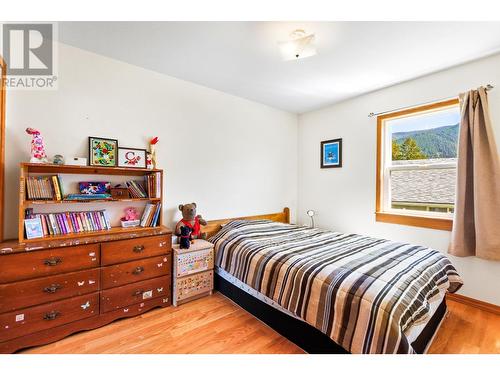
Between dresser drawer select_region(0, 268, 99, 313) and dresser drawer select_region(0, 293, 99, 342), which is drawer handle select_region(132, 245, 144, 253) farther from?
dresser drawer select_region(0, 293, 99, 342)

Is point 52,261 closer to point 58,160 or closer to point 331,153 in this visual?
point 58,160

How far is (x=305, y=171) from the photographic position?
12.5 feet

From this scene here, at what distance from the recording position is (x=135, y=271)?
194 centimetres

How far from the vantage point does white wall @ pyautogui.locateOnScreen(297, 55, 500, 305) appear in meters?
2.17

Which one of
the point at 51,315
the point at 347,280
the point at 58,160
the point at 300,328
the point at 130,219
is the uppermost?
the point at 58,160

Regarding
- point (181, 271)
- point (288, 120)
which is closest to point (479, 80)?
point (288, 120)

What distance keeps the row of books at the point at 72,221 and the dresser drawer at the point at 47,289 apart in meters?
0.38

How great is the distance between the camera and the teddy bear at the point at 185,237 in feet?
7.41

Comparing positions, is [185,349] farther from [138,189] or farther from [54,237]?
[138,189]

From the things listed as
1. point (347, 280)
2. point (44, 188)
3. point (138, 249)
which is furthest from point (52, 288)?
point (347, 280)

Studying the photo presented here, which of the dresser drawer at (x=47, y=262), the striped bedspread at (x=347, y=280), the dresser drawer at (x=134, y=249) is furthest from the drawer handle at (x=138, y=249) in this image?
the striped bedspread at (x=347, y=280)

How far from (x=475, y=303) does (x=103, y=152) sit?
153 inches

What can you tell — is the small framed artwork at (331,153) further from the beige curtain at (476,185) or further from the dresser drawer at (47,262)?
the dresser drawer at (47,262)
